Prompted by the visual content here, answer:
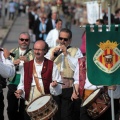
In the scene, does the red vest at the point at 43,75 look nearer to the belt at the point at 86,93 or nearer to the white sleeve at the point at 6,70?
the white sleeve at the point at 6,70

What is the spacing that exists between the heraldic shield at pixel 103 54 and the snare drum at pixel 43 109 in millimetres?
846

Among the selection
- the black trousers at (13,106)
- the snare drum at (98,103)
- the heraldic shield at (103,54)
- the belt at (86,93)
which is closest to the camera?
the heraldic shield at (103,54)

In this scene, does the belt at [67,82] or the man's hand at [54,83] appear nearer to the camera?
the man's hand at [54,83]

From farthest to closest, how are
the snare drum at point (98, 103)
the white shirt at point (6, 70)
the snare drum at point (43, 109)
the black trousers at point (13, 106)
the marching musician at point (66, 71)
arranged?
1. the black trousers at point (13, 106)
2. the marching musician at point (66, 71)
3. the white shirt at point (6, 70)
4. the snare drum at point (98, 103)
5. the snare drum at point (43, 109)

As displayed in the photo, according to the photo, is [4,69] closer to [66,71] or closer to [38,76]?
[38,76]

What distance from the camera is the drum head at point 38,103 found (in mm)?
7668

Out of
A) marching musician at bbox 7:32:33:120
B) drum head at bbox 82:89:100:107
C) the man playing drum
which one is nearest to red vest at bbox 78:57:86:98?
the man playing drum

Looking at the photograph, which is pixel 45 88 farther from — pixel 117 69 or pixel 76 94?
pixel 117 69

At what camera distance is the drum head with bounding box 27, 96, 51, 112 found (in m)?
7.67

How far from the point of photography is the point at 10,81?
941 centimetres

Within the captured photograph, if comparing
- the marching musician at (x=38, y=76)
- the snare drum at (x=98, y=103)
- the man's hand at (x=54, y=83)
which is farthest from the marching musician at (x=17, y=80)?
the snare drum at (x=98, y=103)

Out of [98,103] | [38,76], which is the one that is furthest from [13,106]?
[98,103]

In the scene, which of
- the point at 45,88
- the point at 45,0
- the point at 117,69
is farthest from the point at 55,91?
the point at 45,0

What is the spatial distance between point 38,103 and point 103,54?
132 centimetres
